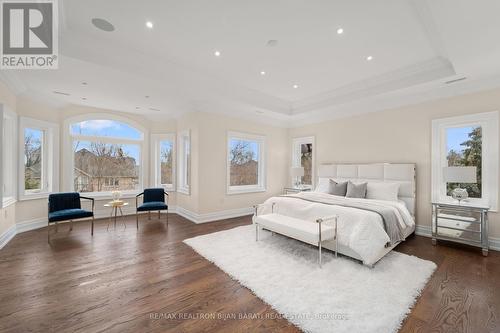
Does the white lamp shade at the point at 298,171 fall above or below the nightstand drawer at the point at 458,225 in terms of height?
above

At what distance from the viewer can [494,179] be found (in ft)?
11.3

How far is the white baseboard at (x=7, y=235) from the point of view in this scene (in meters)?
3.46

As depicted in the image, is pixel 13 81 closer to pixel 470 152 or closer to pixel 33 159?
pixel 33 159

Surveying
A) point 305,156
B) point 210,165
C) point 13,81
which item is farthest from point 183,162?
point 305,156

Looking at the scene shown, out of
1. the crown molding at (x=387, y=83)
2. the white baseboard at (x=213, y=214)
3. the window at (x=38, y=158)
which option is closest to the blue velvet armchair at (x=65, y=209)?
the window at (x=38, y=158)

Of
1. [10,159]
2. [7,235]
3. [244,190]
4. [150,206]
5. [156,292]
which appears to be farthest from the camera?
[244,190]

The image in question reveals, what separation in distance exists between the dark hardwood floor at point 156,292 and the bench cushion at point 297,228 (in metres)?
1.09

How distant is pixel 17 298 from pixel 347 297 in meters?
3.34

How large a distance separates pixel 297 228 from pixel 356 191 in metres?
1.98

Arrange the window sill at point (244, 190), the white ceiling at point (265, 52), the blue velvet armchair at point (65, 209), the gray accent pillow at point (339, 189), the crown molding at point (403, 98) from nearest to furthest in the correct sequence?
1. the white ceiling at point (265, 52)
2. the crown molding at point (403, 98)
3. the blue velvet armchair at point (65, 209)
4. the gray accent pillow at point (339, 189)
5. the window sill at point (244, 190)

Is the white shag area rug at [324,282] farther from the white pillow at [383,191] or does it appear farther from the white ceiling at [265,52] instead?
the white ceiling at [265,52]

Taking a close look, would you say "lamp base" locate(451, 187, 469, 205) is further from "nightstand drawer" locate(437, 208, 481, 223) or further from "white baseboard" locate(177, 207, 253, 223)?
"white baseboard" locate(177, 207, 253, 223)

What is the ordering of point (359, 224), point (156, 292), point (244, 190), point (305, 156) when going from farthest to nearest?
1. point (305, 156)
2. point (244, 190)
3. point (359, 224)
4. point (156, 292)

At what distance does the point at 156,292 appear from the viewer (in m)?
2.28
